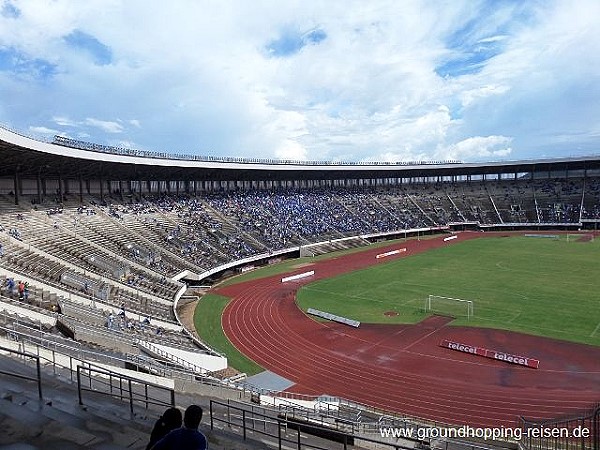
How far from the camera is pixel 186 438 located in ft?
14.2

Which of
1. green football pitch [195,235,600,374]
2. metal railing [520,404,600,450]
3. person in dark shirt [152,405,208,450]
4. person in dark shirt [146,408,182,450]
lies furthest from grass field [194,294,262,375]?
person in dark shirt [152,405,208,450]

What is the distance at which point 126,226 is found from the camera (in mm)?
48094

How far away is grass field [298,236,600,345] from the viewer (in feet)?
102

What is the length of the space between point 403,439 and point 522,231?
8096cm

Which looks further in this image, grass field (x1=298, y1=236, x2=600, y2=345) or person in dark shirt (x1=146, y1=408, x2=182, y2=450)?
grass field (x1=298, y1=236, x2=600, y2=345)

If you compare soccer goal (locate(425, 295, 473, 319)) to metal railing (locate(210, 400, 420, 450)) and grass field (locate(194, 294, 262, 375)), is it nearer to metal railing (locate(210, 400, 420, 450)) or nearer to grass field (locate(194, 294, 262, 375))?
grass field (locate(194, 294, 262, 375))

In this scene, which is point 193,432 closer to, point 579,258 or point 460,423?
point 460,423

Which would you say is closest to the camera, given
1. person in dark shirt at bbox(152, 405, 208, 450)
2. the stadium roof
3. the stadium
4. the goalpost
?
person in dark shirt at bbox(152, 405, 208, 450)

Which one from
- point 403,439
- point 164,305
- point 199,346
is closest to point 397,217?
point 164,305

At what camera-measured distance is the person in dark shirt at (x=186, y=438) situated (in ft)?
14.0

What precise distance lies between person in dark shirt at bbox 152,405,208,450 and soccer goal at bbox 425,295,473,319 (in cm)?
3090

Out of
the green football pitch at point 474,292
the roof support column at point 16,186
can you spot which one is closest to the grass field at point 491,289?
the green football pitch at point 474,292

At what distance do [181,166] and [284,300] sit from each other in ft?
82.9

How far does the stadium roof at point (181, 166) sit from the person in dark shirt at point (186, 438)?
96.9 ft
